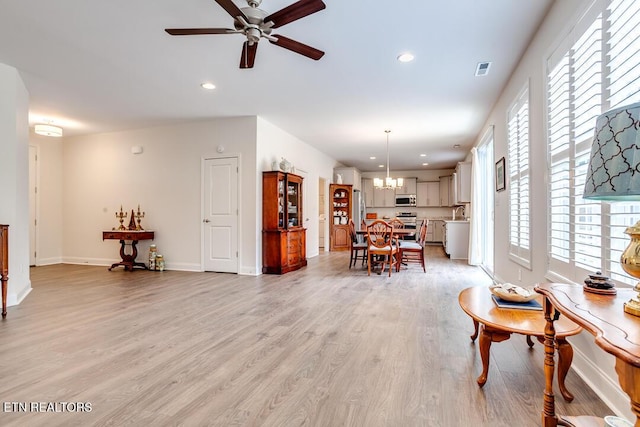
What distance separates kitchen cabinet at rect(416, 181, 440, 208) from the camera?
455 inches

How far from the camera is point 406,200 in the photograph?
1162 cm

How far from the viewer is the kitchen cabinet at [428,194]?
11547 mm

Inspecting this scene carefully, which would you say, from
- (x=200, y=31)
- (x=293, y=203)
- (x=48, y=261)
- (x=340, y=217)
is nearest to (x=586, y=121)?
(x=200, y=31)

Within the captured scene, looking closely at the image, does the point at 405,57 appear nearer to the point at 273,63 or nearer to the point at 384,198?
the point at 273,63

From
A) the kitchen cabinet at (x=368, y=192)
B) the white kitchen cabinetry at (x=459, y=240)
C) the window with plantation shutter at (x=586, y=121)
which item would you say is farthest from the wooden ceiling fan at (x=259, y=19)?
the kitchen cabinet at (x=368, y=192)

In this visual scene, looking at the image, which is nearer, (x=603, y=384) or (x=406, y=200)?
(x=603, y=384)

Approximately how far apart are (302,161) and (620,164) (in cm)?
671

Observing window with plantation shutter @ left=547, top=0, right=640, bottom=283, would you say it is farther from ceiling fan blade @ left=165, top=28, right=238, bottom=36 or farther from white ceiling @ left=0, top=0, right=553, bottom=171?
ceiling fan blade @ left=165, top=28, right=238, bottom=36

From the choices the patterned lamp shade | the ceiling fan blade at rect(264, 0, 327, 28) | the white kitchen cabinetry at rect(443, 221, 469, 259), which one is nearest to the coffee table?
the patterned lamp shade

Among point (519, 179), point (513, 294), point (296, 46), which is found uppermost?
point (296, 46)

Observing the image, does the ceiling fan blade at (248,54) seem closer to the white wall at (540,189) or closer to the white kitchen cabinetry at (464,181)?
the white wall at (540,189)

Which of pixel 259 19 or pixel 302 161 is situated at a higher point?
pixel 259 19

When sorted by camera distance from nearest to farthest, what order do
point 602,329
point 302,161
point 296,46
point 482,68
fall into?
1. point 602,329
2. point 296,46
3. point 482,68
4. point 302,161

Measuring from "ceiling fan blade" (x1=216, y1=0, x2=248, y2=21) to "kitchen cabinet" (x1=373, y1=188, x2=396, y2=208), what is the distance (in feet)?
32.6
